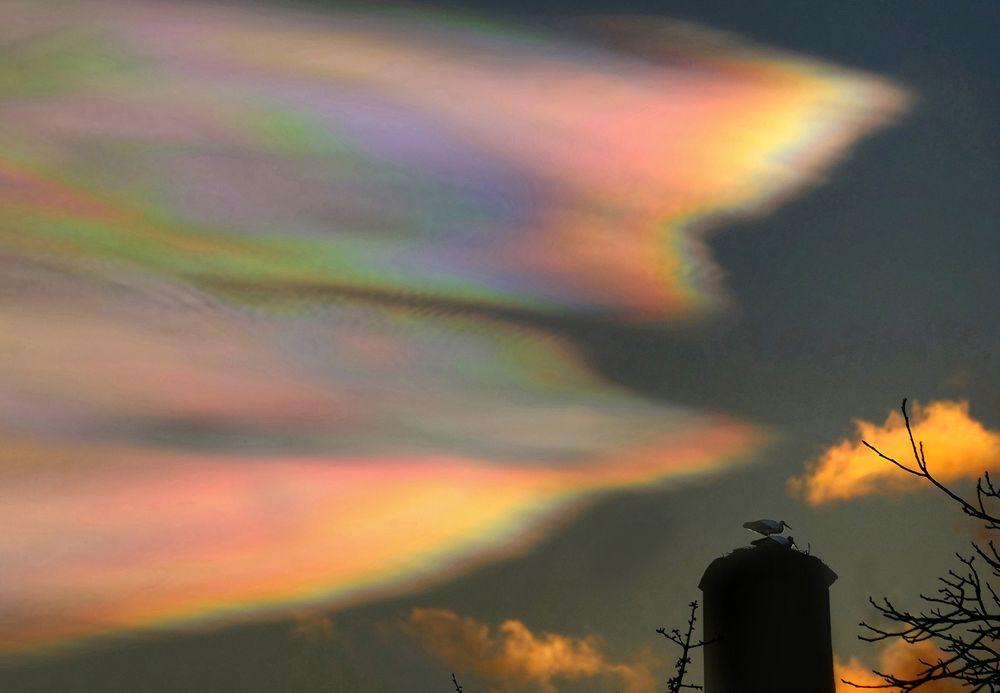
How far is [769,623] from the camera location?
78.1 feet

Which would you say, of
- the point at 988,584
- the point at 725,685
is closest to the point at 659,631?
the point at 988,584

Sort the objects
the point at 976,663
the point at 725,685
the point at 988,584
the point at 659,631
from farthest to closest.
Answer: the point at 725,685
the point at 659,631
the point at 988,584
the point at 976,663

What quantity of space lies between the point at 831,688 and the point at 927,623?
1886 centimetres

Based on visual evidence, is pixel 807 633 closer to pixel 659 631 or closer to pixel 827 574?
pixel 827 574

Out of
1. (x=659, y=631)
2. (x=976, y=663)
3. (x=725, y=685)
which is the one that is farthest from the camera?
(x=725, y=685)

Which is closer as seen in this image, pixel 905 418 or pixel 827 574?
pixel 905 418

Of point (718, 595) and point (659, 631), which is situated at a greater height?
point (718, 595)

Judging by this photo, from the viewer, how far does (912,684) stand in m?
6.24

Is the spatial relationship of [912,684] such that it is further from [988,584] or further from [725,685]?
[725,685]

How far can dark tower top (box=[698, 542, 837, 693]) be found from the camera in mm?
23469

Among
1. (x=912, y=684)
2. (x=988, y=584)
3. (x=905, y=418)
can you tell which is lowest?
(x=912, y=684)

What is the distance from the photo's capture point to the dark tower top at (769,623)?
2347 cm

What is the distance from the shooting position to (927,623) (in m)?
6.32

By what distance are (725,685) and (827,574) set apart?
Answer: 10.8 feet
